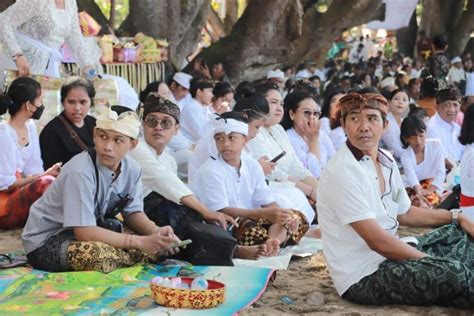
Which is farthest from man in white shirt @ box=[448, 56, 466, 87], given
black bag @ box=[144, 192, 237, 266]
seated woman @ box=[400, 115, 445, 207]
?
black bag @ box=[144, 192, 237, 266]

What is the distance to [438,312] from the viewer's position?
4.73m

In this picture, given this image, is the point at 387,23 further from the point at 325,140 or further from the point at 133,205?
the point at 133,205

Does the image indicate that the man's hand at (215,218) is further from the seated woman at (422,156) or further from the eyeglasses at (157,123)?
the seated woman at (422,156)

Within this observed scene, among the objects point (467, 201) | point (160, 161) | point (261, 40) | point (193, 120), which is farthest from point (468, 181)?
point (261, 40)

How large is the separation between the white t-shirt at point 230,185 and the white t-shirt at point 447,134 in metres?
3.63

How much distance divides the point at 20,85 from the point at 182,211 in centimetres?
187

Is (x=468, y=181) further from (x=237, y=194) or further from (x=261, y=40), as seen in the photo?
(x=261, y=40)

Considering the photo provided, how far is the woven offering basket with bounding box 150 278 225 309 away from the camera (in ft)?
15.1

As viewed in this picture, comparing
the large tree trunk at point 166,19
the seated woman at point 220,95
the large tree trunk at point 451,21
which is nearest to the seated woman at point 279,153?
the seated woman at point 220,95

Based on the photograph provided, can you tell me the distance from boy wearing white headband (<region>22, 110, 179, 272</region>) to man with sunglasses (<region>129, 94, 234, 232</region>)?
0.55 metres

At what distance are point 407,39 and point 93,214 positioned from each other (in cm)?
2341

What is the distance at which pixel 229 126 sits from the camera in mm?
6242

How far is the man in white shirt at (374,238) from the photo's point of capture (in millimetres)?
4664

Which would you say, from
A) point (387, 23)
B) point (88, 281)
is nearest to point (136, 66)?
point (88, 281)
